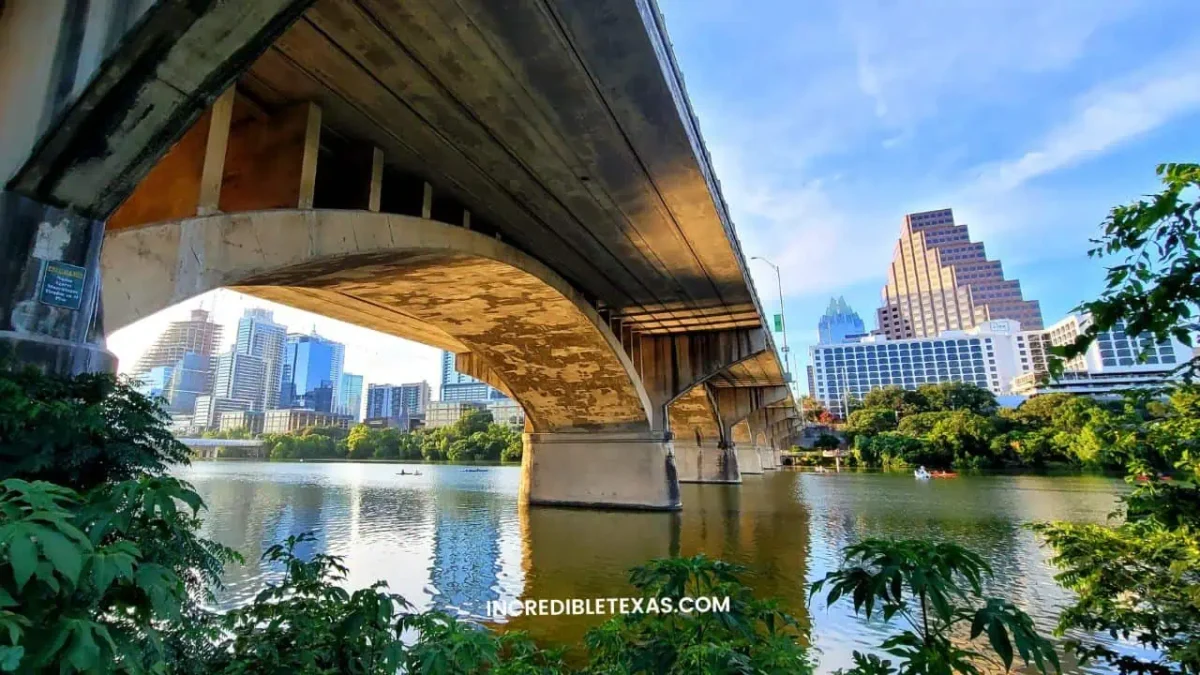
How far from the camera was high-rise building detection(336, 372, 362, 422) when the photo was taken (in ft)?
318

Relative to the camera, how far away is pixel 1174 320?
1.99m

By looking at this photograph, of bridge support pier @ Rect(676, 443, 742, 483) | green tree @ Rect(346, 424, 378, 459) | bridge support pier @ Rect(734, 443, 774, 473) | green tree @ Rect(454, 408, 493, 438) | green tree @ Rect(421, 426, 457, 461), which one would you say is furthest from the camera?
green tree @ Rect(346, 424, 378, 459)

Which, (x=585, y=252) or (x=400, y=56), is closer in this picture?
(x=400, y=56)

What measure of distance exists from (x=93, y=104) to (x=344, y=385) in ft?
350

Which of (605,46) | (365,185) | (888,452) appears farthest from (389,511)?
(888,452)

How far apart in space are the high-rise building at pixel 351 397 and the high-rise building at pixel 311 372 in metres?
2.08

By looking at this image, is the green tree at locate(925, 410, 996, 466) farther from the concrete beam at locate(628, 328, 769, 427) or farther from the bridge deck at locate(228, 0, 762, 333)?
the bridge deck at locate(228, 0, 762, 333)

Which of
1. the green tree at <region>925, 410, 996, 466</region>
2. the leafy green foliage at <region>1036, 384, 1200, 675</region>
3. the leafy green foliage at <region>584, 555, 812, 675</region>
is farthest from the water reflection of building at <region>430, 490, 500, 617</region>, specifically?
the green tree at <region>925, 410, 996, 466</region>

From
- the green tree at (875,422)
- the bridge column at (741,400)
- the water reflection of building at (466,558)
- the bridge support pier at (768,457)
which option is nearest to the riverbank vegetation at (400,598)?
the water reflection of building at (466,558)

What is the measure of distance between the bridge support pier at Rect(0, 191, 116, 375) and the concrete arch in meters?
1.30

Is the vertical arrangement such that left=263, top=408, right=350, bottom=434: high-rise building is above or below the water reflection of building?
above

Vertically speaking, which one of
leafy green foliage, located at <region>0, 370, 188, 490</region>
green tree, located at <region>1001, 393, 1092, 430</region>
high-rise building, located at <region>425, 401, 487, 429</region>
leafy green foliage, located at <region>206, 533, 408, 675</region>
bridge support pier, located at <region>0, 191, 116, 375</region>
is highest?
high-rise building, located at <region>425, 401, 487, 429</region>

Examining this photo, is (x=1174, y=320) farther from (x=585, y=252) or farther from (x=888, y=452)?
(x=888, y=452)

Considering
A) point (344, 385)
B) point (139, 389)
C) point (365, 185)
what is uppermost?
point (344, 385)
